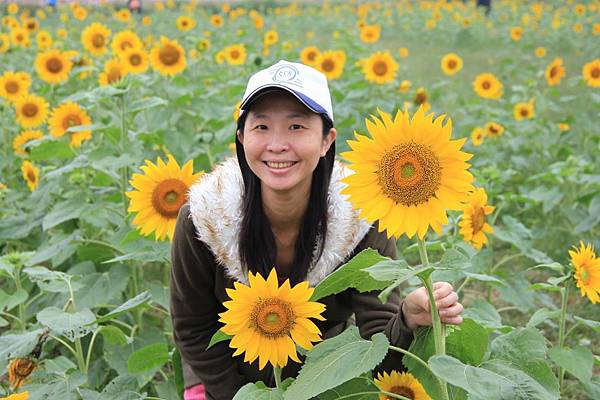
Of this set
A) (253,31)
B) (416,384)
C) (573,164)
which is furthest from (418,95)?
(253,31)

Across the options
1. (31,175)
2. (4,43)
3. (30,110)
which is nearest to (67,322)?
(31,175)

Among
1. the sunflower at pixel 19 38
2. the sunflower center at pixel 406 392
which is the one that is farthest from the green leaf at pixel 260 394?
the sunflower at pixel 19 38

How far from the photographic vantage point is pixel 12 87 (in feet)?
13.1

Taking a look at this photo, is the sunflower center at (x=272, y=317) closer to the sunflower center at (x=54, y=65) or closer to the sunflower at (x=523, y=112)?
the sunflower center at (x=54, y=65)

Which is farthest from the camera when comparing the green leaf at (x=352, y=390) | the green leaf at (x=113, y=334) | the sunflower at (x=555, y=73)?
the sunflower at (x=555, y=73)

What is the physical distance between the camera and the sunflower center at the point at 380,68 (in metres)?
4.41

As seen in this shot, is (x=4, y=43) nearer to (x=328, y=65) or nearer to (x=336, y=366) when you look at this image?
(x=328, y=65)

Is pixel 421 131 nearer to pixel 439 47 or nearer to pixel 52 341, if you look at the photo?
pixel 52 341

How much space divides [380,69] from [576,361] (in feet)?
9.56

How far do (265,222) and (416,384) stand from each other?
496 mm

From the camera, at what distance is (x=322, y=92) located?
5.41 ft

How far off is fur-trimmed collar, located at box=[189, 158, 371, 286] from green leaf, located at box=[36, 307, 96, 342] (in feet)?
1.10

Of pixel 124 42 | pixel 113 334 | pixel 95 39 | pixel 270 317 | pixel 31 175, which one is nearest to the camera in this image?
pixel 270 317

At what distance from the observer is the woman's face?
63.2 inches
